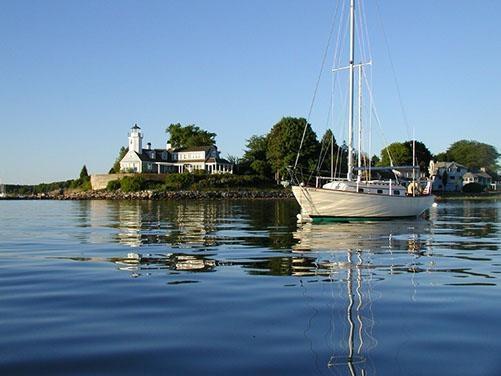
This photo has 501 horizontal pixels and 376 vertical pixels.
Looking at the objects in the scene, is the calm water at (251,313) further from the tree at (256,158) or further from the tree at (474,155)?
the tree at (474,155)

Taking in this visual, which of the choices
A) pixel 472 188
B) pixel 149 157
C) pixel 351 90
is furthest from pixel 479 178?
pixel 351 90

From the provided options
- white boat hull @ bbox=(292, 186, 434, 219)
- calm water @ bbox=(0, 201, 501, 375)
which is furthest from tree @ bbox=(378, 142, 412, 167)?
calm water @ bbox=(0, 201, 501, 375)

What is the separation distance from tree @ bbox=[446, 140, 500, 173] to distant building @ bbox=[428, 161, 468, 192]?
92.1ft

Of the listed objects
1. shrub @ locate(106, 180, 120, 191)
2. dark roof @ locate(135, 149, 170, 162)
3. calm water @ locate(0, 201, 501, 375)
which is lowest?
calm water @ locate(0, 201, 501, 375)

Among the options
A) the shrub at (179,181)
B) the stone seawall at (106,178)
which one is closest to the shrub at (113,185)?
the stone seawall at (106,178)

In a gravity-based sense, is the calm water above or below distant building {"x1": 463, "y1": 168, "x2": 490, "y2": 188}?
below

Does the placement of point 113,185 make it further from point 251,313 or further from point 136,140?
point 251,313

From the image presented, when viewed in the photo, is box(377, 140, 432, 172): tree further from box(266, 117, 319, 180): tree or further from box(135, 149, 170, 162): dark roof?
box(135, 149, 170, 162): dark roof

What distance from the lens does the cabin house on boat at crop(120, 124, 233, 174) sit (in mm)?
131750

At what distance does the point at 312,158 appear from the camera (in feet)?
371

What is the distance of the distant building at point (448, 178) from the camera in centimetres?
14750

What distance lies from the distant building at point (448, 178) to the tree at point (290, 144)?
155 ft

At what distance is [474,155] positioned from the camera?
182m

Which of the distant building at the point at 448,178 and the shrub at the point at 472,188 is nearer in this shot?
the shrub at the point at 472,188
